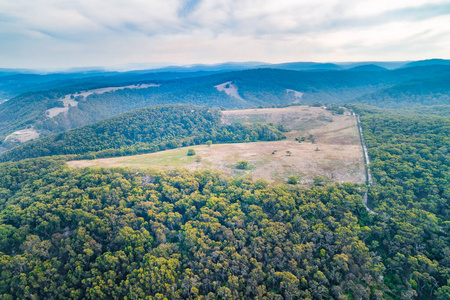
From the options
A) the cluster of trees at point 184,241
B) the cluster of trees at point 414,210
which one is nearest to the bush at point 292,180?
the cluster of trees at point 184,241

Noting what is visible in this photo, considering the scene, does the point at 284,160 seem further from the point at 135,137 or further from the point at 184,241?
the point at 135,137

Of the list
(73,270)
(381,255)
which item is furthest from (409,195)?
(73,270)

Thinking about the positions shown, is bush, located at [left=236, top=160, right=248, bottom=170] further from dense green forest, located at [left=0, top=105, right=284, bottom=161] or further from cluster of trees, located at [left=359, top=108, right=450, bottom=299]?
dense green forest, located at [left=0, top=105, right=284, bottom=161]

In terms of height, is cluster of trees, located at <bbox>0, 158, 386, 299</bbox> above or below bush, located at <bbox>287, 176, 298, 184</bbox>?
below

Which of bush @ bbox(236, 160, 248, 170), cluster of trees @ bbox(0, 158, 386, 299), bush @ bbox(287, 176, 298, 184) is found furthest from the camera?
bush @ bbox(236, 160, 248, 170)

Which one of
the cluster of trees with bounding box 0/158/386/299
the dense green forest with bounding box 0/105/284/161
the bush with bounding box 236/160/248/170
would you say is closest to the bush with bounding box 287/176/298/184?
the cluster of trees with bounding box 0/158/386/299

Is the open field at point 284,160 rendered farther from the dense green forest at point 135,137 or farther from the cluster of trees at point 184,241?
the dense green forest at point 135,137
